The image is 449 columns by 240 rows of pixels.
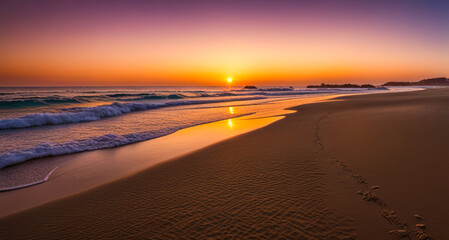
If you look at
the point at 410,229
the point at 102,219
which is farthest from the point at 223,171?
the point at 410,229

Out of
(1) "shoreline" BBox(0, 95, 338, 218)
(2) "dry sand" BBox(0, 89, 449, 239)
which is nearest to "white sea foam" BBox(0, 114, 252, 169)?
(1) "shoreline" BBox(0, 95, 338, 218)

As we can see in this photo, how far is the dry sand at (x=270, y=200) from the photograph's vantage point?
3.45 metres

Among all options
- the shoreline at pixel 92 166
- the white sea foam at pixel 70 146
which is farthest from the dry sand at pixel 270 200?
the white sea foam at pixel 70 146

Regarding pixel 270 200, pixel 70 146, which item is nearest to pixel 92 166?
pixel 70 146

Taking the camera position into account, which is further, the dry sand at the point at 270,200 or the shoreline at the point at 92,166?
the shoreline at the point at 92,166

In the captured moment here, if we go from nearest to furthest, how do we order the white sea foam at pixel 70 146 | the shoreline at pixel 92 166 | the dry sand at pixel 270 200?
the dry sand at pixel 270 200, the shoreline at pixel 92 166, the white sea foam at pixel 70 146

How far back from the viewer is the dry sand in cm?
345

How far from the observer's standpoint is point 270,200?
4.26m

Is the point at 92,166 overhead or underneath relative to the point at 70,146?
underneath

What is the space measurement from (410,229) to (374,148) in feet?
13.8

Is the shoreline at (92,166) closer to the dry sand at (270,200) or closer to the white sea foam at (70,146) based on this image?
the white sea foam at (70,146)

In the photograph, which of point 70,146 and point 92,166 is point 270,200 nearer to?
point 92,166

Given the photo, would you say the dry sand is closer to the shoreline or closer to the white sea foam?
→ the shoreline

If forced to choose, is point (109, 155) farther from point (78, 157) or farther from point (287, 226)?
point (287, 226)
